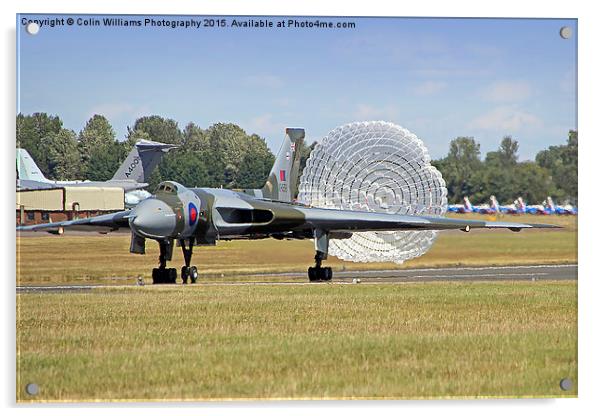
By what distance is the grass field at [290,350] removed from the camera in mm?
12742

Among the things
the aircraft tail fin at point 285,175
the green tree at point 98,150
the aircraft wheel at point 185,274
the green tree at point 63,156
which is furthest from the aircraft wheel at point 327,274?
the green tree at point 63,156

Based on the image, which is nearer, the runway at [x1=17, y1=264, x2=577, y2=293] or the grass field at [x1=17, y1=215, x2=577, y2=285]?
the grass field at [x1=17, y1=215, x2=577, y2=285]

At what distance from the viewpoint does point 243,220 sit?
27453 mm

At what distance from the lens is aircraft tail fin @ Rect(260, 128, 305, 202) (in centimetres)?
2650

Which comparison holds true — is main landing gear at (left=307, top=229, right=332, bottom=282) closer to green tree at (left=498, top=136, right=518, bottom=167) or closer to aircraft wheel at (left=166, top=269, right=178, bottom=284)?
aircraft wheel at (left=166, top=269, right=178, bottom=284)

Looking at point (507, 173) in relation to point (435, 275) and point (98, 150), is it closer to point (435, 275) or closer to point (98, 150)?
point (435, 275)

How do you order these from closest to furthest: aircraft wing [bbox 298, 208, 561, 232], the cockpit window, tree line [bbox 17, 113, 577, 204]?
1. tree line [bbox 17, 113, 577, 204]
2. the cockpit window
3. aircraft wing [bbox 298, 208, 561, 232]

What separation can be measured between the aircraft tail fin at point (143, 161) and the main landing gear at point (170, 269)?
1.53 metres

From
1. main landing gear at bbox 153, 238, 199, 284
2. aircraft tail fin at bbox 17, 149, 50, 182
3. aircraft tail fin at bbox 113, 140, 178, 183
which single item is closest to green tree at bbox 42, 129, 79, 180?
aircraft tail fin at bbox 17, 149, 50, 182

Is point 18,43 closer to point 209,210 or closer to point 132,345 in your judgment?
point 132,345

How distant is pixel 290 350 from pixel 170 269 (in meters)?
10.6

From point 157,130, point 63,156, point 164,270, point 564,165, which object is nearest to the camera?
point 564,165

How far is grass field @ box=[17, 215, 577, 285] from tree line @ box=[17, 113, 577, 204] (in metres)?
0.98

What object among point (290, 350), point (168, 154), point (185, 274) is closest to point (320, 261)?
point (185, 274)
